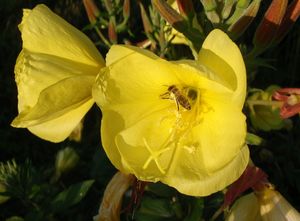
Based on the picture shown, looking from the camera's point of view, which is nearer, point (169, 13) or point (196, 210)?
point (169, 13)

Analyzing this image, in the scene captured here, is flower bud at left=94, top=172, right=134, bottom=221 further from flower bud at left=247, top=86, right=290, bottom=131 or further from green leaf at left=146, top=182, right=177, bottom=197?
flower bud at left=247, top=86, right=290, bottom=131

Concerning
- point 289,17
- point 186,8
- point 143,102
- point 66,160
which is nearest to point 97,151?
point 66,160

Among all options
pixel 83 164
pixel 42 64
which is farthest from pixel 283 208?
pixel 83 164

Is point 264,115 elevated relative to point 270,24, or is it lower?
lower

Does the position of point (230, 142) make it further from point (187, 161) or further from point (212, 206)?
point (212, 206)

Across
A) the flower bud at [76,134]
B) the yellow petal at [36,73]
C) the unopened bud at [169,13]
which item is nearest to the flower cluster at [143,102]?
the yellow petal at [36,73]

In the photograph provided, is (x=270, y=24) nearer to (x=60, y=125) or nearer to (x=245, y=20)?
(x=245, y=20)
